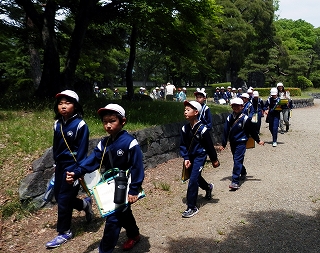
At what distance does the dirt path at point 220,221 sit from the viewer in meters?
4.10

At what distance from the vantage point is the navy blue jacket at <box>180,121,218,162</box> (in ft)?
16.4

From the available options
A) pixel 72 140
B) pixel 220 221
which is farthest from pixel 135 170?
pixel 220 221

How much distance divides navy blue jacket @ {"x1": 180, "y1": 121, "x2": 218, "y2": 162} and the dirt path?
0.99 meters

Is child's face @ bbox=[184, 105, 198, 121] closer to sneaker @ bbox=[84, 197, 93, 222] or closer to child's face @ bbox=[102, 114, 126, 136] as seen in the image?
child's face @ bbox=[102, 114, 126, 136]

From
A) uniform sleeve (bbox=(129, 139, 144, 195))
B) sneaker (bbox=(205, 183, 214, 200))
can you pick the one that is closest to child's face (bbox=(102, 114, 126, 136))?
uniform sleeve (bbox=(129, 139, 144, 195))

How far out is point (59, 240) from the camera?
4305 mm

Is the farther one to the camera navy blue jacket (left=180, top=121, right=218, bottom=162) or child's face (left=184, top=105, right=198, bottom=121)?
navy blue jacket (left=180, top=121, right=218, bottom=162)

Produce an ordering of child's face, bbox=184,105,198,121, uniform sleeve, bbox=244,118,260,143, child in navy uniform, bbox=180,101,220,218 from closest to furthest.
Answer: child's face, bbox=184,105,198,121
child in navy uniform, bbox=180,101,220,218
uniform sleeve, bbox=244,118,260,143

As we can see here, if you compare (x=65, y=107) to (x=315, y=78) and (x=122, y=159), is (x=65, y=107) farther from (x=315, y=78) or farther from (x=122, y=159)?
(x=315, y=78)

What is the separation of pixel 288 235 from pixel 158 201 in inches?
96.6

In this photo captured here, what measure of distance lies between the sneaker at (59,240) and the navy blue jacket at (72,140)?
3.09 feet

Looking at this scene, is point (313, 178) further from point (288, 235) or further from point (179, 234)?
point (179, 234)

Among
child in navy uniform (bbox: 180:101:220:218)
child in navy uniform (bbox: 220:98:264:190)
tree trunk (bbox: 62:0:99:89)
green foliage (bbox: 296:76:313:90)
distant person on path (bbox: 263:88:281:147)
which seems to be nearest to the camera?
child in navy uniform (bbox: 180:101:220:218)

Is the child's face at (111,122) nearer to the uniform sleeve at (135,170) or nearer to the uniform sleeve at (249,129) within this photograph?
the uniform sleeve at (135,170)
